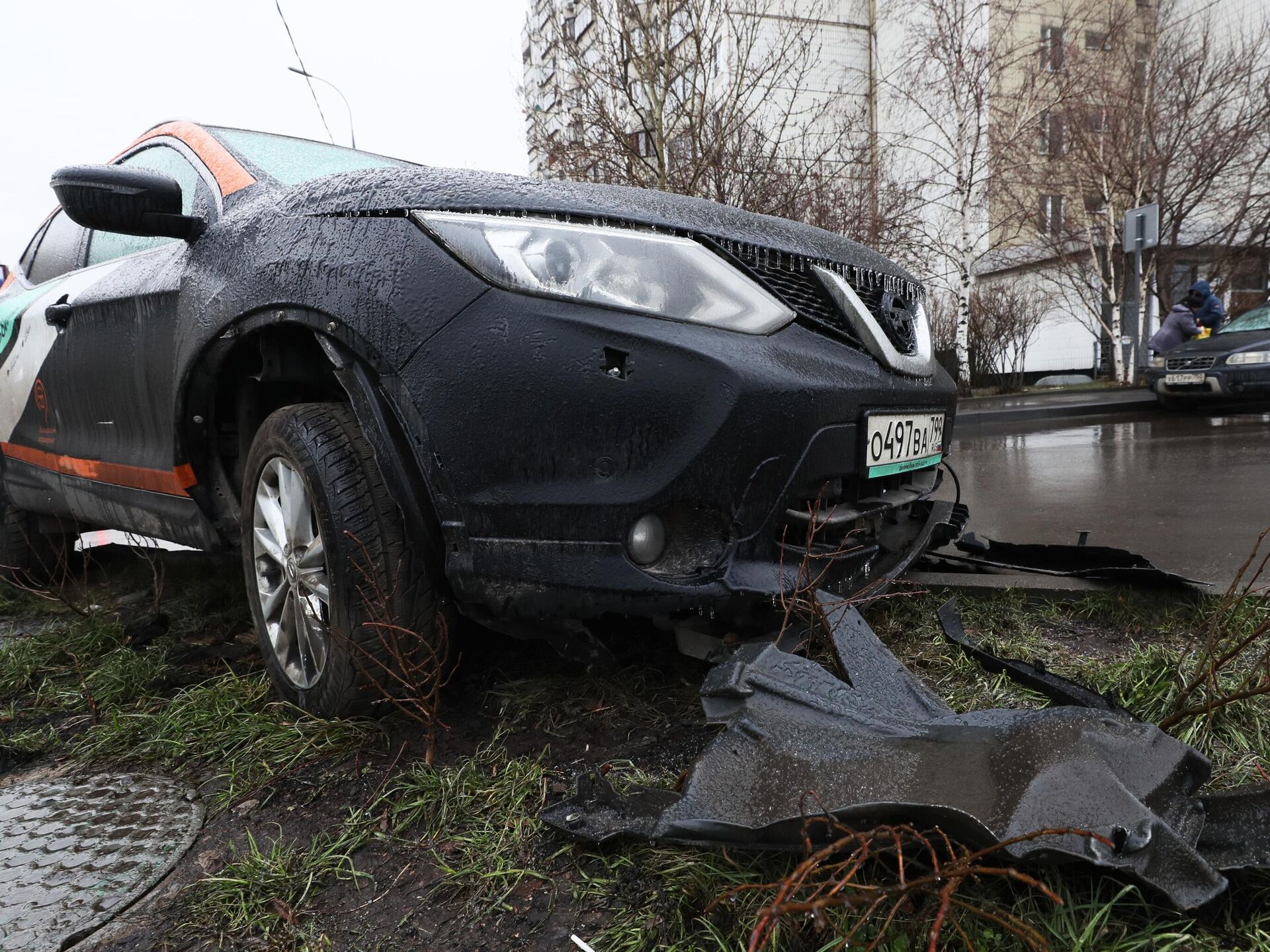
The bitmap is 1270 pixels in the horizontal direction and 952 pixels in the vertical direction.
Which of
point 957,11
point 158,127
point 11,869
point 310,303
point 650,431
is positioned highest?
point 957,11

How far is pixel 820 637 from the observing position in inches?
69.6

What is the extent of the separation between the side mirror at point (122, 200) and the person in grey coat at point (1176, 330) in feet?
43.2

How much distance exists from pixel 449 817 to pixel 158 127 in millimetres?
2655

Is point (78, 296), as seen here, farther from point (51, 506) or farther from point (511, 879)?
point (511, 879)

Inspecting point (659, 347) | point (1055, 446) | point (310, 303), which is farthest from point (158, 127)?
point (1055, 446)

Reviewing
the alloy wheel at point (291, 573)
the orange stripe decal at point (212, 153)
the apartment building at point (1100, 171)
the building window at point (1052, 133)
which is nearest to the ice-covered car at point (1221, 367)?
the apartment building at point (1100, 171)

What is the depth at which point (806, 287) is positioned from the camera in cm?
194

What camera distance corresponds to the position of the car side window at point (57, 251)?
3.38 m

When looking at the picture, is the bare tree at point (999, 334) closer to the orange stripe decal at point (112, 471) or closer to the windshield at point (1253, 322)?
the windshield at point (1253, 322)

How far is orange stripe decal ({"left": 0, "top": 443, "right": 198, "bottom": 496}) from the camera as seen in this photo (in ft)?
7.98

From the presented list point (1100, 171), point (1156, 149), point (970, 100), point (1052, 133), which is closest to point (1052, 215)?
point (1100, 171)

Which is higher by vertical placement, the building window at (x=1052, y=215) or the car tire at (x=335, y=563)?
the building window at (x=1052, y=215)

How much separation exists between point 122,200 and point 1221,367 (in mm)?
11130

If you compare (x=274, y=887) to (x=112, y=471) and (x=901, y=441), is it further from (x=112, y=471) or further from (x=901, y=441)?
(x=112, y=471)
